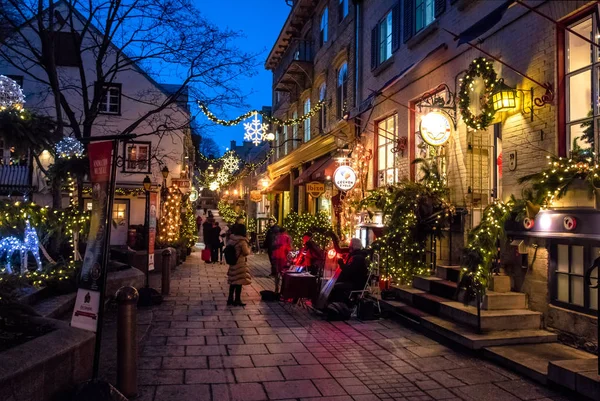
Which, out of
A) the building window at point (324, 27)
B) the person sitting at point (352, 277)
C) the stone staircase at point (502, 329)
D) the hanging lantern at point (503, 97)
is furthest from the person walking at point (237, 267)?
the building window at point (324, 27)

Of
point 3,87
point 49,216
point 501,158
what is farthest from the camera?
point 49,216

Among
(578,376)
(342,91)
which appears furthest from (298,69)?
(578,376)

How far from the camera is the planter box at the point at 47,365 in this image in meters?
4.07

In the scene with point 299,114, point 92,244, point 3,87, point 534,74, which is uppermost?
point 299,114

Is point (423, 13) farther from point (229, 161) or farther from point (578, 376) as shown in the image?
point (229, 161)

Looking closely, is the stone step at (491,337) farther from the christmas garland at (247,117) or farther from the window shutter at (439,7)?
the christmas garland at (247,117)

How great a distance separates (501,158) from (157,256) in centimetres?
1142

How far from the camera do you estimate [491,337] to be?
7.04 metres

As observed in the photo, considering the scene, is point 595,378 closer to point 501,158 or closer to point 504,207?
point 504,207

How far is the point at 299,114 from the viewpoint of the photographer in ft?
83.5

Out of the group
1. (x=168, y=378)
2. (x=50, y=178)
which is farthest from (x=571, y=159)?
(x=50, y=178)

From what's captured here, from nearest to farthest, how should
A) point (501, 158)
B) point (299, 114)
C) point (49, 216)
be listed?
1. point (501, 158)
2. point (49, 216)
3. point (299, 114)

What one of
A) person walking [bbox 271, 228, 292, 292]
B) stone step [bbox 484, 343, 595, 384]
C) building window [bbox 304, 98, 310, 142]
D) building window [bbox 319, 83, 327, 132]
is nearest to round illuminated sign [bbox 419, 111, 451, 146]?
stone step [bbox 484, 343, 595, 384]

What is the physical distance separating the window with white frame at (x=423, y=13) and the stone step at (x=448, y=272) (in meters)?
5.71
